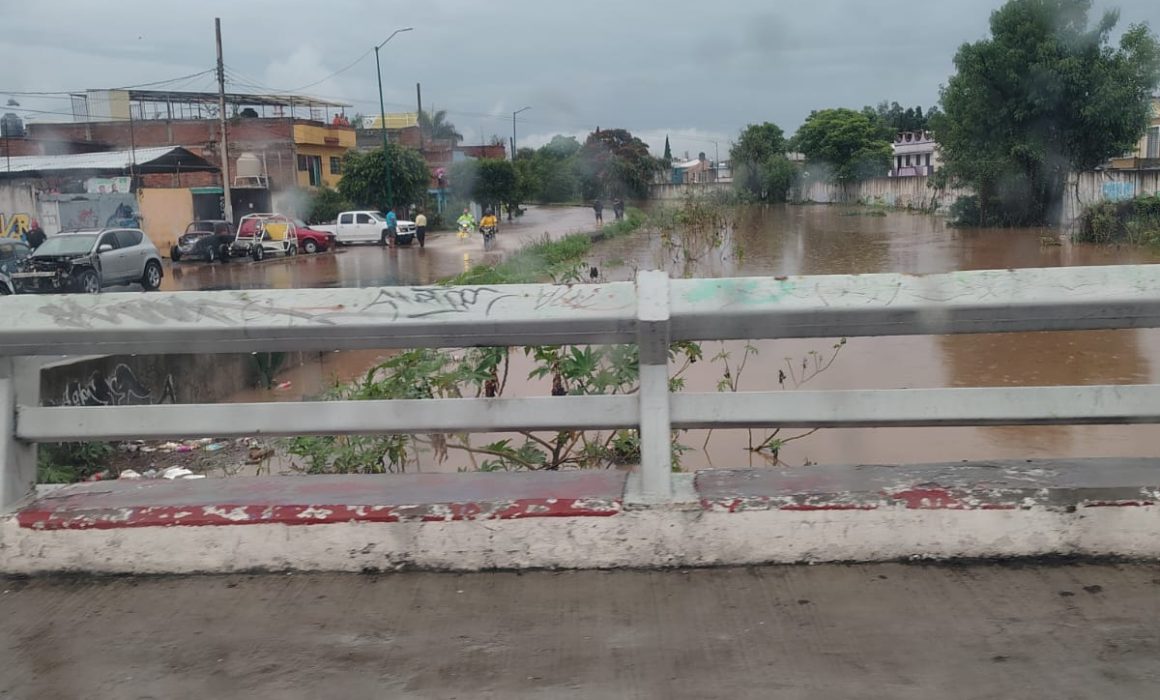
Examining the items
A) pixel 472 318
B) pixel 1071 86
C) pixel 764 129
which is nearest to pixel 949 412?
pixel 472 318

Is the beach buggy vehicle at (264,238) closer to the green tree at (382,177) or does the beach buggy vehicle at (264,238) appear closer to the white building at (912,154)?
the green tree at (382,177)

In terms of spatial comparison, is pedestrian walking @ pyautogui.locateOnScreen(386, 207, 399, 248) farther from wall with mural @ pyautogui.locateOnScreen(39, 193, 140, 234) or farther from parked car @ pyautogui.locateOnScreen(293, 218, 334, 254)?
wall with mural @ pyautogui.locateOnScreen(39, 193, 140, 234)

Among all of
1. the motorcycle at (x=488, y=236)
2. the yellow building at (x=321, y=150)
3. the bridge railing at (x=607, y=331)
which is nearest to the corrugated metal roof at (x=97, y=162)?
the yellow building at (x=321, y=150)

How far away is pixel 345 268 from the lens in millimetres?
32719

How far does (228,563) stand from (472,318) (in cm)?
124

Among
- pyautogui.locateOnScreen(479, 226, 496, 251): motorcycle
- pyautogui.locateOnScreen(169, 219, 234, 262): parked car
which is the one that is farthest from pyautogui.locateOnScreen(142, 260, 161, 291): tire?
pyautogui.locateOnScreen(479, 226, 496, 251): motorcycle

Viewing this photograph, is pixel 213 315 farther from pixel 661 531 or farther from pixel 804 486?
pixel 804 486

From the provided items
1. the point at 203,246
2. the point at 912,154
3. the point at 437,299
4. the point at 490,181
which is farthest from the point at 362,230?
the point at 912,154

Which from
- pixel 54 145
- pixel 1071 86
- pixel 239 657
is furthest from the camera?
pixel 54 145

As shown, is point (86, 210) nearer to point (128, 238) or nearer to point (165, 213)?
point (165, 213)

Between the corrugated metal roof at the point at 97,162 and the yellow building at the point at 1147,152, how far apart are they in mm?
39943

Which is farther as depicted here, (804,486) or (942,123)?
(942,123)

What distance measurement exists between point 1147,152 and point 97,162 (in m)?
47.7

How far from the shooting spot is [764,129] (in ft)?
267
